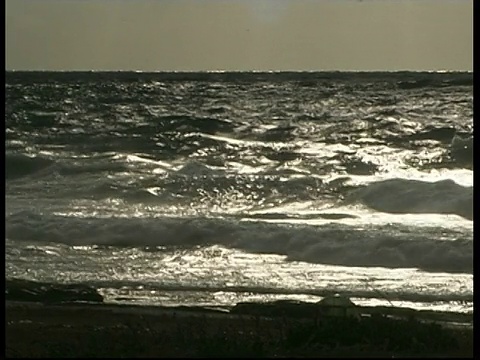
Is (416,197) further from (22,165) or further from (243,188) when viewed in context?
(22,165)

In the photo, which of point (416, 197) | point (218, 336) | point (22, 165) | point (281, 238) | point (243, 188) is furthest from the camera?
point (22, 165)

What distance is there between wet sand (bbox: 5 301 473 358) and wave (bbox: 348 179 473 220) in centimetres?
347

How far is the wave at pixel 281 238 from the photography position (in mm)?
6082

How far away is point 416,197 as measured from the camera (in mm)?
8758

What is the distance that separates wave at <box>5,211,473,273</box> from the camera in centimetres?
608

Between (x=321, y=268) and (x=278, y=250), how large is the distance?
58 cm

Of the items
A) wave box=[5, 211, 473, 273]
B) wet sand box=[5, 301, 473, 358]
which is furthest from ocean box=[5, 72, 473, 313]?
wet sand box=[5, 301, 473, 358]

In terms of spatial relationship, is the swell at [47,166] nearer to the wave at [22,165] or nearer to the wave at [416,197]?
the wave at [22,165]

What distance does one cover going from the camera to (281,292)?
5.15m

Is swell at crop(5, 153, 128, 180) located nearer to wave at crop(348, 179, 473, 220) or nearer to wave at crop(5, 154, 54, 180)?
wave at crop(5, 154, 54, 180)

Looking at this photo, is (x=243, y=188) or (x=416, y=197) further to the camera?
(x=243, y=188)

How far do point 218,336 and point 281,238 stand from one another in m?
2.64

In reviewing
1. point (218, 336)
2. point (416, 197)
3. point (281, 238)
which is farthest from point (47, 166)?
point (218, 336)

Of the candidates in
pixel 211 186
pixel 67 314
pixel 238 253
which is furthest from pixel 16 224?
pixel 211 186
